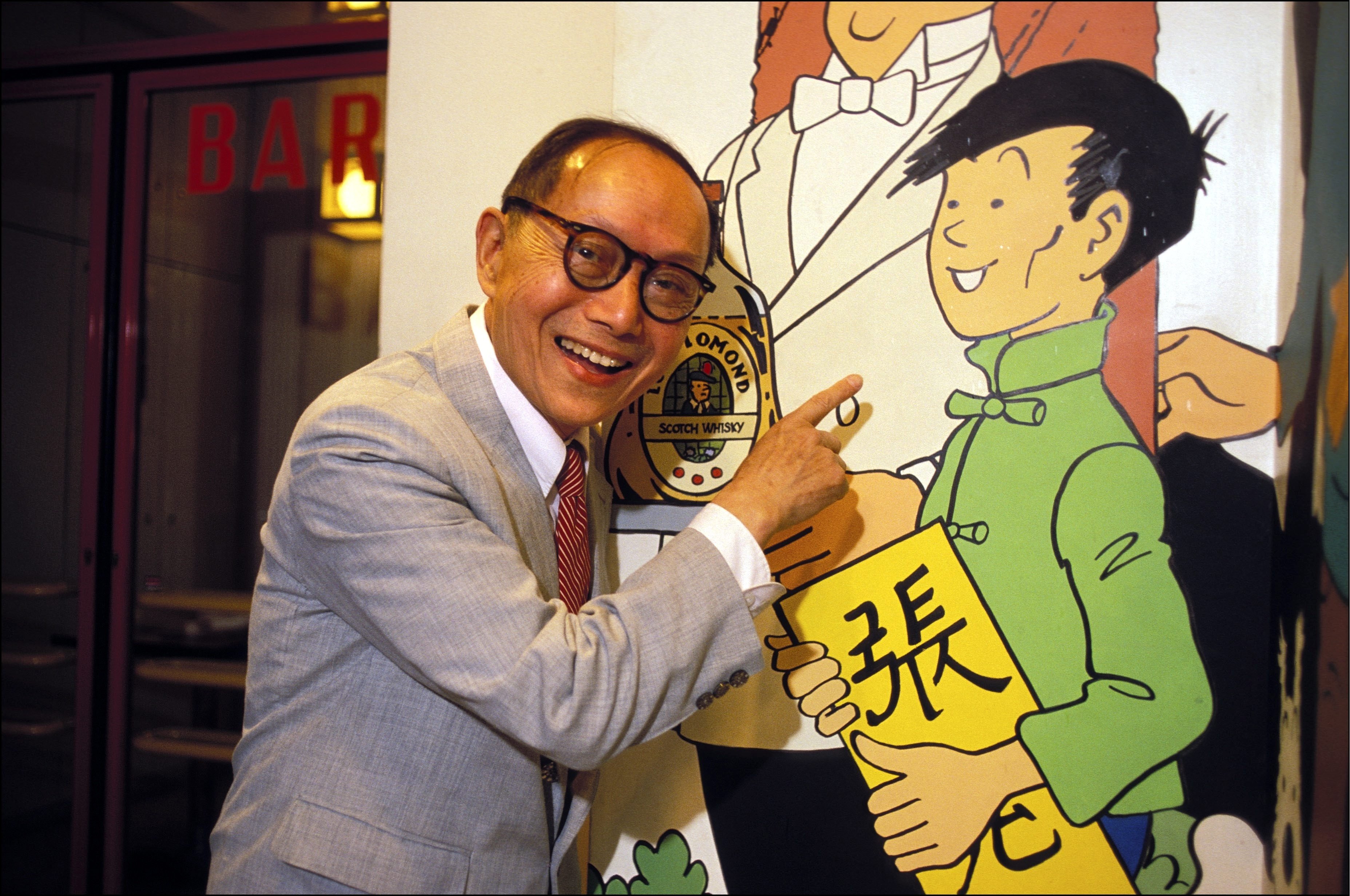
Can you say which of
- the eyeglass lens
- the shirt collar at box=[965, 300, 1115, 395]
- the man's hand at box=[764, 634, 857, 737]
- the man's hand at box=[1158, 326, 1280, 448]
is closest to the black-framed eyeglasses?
the eyeglass lens

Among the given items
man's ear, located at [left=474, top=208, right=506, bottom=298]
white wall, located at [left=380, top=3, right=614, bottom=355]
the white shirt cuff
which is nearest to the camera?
the white shirt cuff

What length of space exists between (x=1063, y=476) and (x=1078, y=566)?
15 cm

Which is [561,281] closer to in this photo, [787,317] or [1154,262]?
[787,317]

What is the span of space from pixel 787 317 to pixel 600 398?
0.44 meters

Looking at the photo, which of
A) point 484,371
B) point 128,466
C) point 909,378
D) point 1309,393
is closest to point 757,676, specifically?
point 909,378

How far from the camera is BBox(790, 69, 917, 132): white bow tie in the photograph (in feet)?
4.81

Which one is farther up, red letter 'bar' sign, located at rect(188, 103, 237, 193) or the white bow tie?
red letter 'bar' sign, located at rect(188, 103, 237, 193)

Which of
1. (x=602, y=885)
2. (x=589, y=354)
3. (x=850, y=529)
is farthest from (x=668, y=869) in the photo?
(x=589, y=354)

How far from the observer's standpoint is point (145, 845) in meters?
2.87

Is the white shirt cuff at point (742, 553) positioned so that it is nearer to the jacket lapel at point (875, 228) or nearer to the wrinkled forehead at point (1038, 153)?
the jacket lapel at point (875, 228)

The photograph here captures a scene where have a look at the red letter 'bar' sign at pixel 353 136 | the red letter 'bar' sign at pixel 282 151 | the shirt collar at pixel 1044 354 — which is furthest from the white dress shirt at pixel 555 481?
the red letter 'bar' sign at pixel 282 151

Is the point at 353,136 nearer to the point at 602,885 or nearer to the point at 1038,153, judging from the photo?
the point at 1038,153

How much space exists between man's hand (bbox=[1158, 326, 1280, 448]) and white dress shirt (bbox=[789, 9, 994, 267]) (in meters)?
0.55

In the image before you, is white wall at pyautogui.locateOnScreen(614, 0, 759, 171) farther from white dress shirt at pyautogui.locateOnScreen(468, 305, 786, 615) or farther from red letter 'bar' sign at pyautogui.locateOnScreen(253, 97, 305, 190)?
red letter 'bar' sign at pyautogui.locateOnScreen(253, 97, 305, 190)
